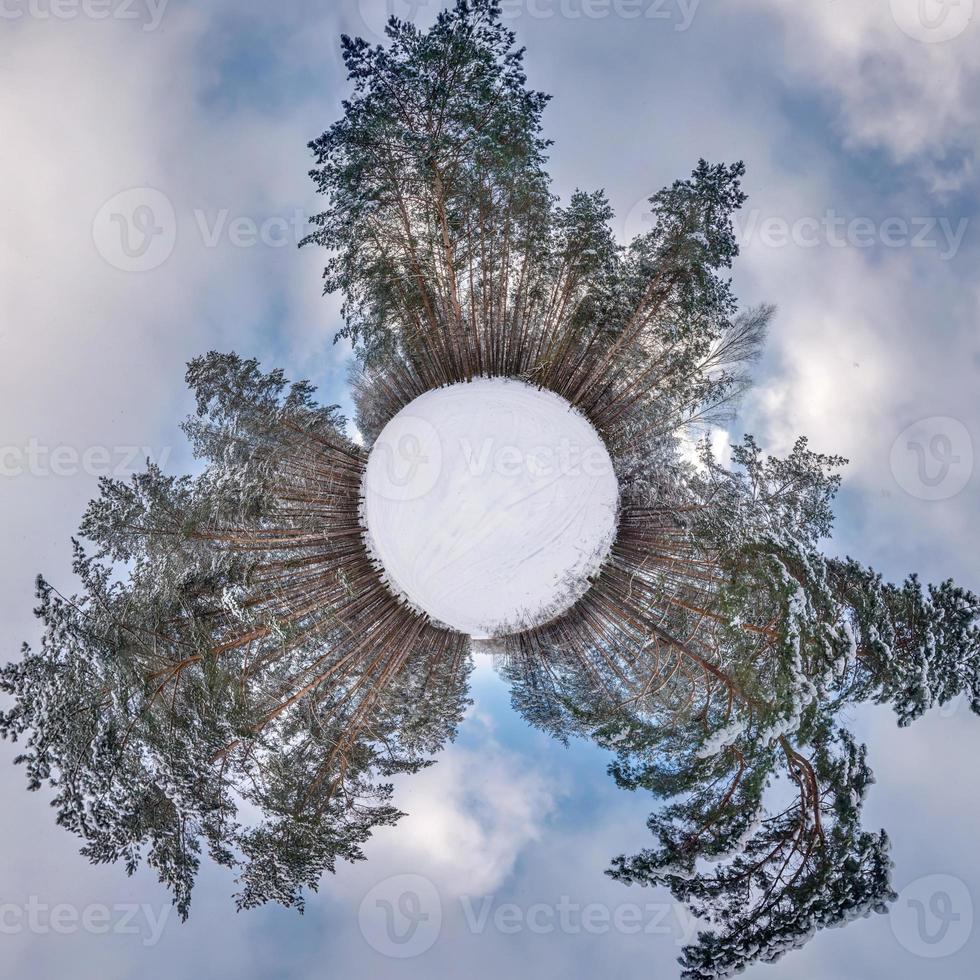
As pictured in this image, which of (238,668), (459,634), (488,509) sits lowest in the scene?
(238,668)

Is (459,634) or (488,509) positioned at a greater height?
(488,509)

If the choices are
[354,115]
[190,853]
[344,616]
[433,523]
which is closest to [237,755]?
[190,853]

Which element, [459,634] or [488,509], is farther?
[459,634]

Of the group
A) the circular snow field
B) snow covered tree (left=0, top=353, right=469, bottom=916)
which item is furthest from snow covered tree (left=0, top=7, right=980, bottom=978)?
the circular snow field

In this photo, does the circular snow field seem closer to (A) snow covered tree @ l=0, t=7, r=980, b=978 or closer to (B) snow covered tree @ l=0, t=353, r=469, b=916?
(A) snow covered tree @ l=0, t=7, r=980, b=978

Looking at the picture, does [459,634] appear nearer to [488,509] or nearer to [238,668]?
[488,509]

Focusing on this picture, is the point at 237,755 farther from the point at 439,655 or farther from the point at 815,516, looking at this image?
the point at 815,516

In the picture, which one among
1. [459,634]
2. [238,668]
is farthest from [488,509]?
[238,668]

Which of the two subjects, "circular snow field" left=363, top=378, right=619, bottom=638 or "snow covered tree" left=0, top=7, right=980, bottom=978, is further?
"circular snow field" left=363, top=378, right=619, bottom=638

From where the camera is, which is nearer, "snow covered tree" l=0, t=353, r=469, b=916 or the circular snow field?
"snow covered tree" l=0, t=353, r=469, b=916

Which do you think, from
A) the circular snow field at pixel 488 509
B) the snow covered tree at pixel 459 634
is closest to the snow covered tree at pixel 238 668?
the snow covered tree at pixel 459 634
